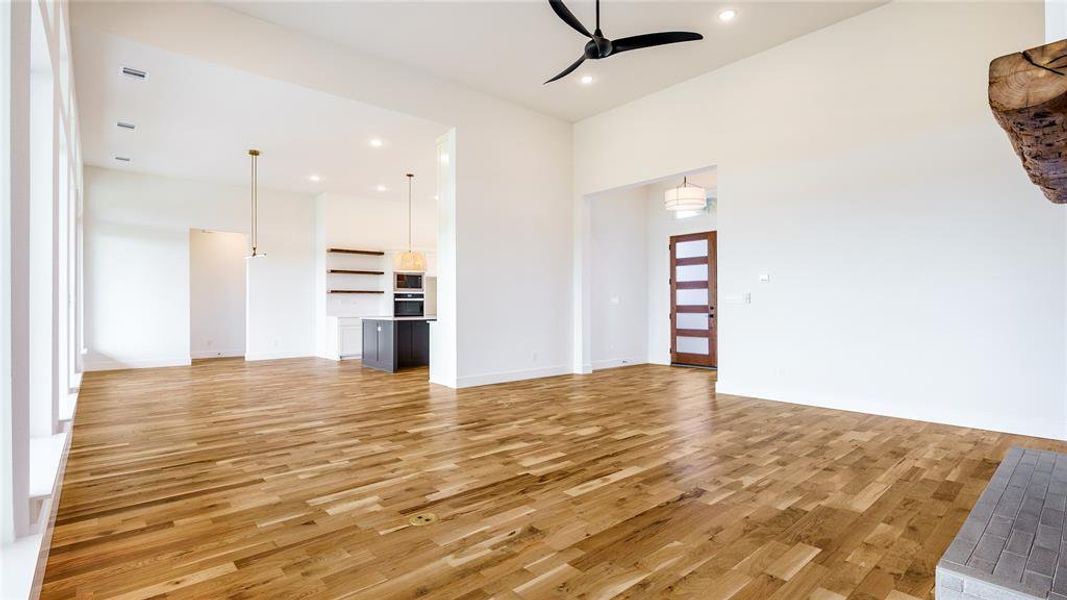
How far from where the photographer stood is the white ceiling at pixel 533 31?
4.61m

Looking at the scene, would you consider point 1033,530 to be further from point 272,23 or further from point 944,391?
point 272,23

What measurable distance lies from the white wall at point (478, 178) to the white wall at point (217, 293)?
6.36 meters

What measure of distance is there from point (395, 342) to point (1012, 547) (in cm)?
730

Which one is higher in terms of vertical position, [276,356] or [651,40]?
[651,40]

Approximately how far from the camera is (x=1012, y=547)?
5.61 ft

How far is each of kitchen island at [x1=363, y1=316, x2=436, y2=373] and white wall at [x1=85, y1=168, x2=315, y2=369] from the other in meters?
2.57

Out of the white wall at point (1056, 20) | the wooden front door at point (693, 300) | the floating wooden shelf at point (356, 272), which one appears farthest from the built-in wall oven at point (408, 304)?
the white wall at point (1056, 20)

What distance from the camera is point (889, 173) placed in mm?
4621

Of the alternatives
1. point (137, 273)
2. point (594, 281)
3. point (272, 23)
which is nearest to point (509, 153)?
point (594, 281)

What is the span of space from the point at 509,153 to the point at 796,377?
455cm

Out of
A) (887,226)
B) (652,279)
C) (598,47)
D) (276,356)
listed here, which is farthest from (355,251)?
(887,226)

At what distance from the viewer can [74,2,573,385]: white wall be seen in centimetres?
462

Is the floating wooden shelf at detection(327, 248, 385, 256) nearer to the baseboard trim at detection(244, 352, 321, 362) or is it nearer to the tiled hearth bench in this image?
the baseboard trim at detection(244, 352, 321, 362)

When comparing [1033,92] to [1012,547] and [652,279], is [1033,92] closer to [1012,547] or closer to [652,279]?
[1012,547]
